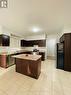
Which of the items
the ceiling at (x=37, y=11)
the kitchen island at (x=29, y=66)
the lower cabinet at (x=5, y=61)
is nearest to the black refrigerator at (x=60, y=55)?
the ceiling at (x=37, y=11)

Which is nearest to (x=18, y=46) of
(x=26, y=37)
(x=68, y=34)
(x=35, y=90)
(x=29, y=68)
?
(x=26, y=37)

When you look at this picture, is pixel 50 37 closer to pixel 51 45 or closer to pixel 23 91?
pixel 51 45

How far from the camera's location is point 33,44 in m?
6.96

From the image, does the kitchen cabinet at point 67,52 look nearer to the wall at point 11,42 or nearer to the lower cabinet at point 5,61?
the lower cabinet at point 5,61

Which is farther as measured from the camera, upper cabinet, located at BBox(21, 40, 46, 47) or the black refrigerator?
upper cabinet, located at BBox(21, 40, 46, 47)

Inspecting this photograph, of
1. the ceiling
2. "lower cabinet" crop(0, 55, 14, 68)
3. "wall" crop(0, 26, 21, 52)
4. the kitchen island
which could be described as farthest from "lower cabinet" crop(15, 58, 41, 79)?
"wall" crop(0, 26, 21, 52)

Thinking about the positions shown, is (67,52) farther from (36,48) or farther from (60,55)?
(36,48)

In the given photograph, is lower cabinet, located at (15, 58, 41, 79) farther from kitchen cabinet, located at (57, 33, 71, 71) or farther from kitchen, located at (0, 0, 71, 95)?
kitchen cabinet, located at (57, 33, 71, 71)

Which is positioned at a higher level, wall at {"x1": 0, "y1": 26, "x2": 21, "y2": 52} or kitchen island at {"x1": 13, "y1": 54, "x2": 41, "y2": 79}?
wall at {"x1": 0, "y1": 26, "x2": 21, "y2": 52}

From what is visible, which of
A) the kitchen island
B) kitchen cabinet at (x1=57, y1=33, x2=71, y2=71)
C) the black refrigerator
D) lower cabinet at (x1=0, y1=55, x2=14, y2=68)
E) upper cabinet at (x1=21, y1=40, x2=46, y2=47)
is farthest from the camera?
upper cabinet at (x1=21, y1=40, x2=46, y2=47)

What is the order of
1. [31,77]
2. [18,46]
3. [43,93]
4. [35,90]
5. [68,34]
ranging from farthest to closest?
1. [18,46]
2. [68,34]
3. [31,77]
4. [35,90]
5. [43,93]

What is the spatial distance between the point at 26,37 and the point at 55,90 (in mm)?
6347

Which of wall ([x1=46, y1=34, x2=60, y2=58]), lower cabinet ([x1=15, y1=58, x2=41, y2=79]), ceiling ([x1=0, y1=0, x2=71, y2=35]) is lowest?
lower cabinet ([x1=15, y1=58, x2=41, y2=79])

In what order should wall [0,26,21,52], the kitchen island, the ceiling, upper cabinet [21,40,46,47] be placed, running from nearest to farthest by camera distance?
the ceiling < the kitchen island < wall [0,26,21,52] < upper cabinet [21,40,46,47]
